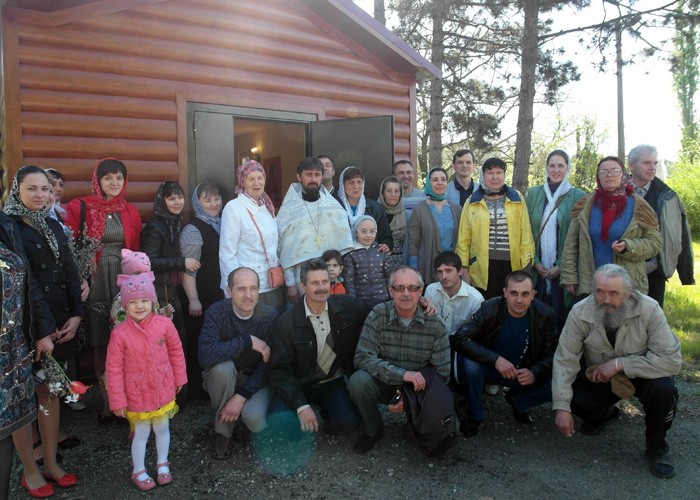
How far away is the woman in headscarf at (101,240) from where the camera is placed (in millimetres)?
3920

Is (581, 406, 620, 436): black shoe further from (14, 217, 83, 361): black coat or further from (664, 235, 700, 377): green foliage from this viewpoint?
(14, 217, 83, 361): black coat

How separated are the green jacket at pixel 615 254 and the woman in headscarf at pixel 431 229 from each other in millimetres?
1021

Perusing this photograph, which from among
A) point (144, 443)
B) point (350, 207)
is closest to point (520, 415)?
point (350, 207)

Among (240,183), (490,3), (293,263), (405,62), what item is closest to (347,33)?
(405,62)

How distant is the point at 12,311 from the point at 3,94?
2.78 m

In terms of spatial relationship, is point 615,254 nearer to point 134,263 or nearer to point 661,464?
point 661,464

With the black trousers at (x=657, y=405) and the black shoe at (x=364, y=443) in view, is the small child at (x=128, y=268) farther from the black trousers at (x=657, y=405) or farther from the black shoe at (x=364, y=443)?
the black trousers at (x=657, y=405)

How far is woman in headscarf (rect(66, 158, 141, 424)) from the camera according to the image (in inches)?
154

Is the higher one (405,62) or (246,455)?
(405,62)

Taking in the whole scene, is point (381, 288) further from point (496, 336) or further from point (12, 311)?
point (12, 311)

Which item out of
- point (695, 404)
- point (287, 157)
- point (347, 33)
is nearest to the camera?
point (695, 404)

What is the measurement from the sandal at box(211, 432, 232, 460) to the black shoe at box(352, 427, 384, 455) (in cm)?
84

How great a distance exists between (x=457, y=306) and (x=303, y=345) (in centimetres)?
131

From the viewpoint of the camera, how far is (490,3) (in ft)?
39.2
